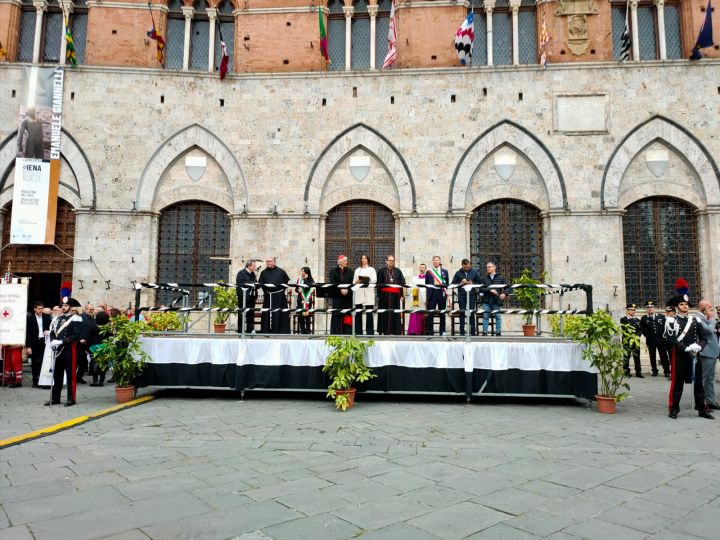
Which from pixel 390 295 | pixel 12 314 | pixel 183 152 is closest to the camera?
pixel 12 314

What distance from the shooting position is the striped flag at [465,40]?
15.0 meters

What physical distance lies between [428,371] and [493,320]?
3.04 meters

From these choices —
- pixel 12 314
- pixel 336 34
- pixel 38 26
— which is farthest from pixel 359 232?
pixel 38 26

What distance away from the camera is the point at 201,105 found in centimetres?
1593

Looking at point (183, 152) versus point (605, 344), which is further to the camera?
point (183, 152)

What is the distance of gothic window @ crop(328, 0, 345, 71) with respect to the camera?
661 inches

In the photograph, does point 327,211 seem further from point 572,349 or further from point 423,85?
point 572,349

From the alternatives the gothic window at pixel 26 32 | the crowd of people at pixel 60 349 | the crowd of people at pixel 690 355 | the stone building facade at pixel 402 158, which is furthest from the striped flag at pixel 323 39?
the crowd of people at pixel 690 355

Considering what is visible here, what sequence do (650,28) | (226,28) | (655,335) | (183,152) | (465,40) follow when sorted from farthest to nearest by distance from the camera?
(226,28) < (650,28) < (183,152) < (465,40) < (655,335)

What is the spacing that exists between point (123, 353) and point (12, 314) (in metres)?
3.30

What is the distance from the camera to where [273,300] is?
1095 centimetres

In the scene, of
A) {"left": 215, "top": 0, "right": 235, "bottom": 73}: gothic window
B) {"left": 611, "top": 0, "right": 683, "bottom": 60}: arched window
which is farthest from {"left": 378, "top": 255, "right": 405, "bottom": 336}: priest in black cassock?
{"left": 611, "top": 0, "right": 683, "bottom": 60}: arched window

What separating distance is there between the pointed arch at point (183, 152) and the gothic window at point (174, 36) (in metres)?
2.79

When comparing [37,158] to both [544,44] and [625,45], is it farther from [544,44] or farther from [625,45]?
[625,45]
